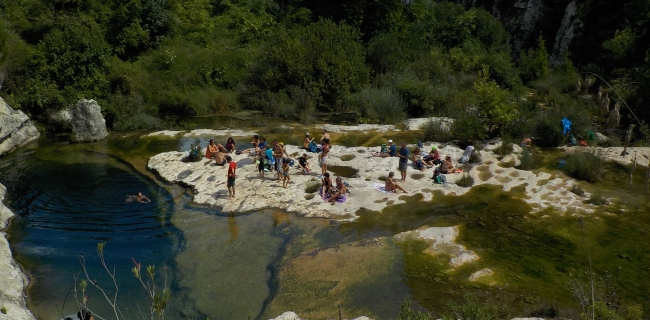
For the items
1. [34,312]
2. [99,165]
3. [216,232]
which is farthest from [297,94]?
[34,312]

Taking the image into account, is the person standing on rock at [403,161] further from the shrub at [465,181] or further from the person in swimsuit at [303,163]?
the person in swimsuit at [303,163]

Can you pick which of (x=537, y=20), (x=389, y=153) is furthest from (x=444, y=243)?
(x=537, y=20)

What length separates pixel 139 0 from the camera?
30.6 m

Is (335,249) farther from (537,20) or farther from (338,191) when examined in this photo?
(537,20)

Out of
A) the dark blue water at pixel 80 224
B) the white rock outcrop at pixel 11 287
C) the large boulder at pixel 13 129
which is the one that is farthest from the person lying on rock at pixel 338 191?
the large boulder at pixel 13 129

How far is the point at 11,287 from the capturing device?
9.84 metres

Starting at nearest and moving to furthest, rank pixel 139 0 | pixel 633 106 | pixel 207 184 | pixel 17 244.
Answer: pixel 17 244 → pixel 207 184 → pixel 633 106 → pixel 139 0

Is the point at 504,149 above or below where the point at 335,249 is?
above

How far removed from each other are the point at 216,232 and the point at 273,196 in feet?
7.80

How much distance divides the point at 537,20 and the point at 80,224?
34367mm

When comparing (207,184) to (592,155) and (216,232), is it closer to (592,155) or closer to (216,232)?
(216,232)

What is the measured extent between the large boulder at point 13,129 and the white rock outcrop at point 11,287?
986cm

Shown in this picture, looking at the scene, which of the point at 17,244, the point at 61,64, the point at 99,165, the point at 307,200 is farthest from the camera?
A: the point at 61,64

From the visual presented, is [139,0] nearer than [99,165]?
No
